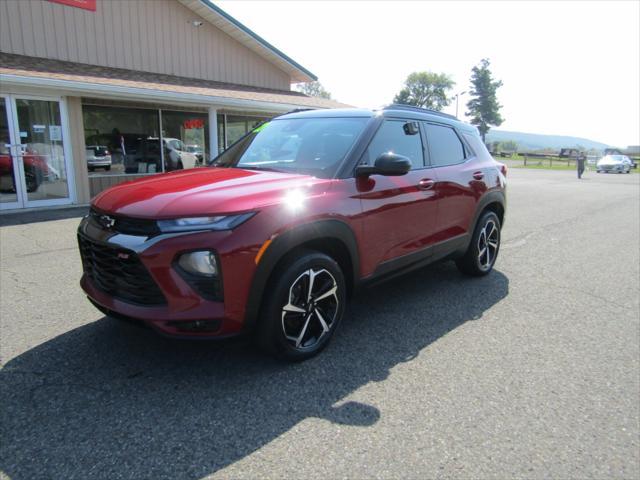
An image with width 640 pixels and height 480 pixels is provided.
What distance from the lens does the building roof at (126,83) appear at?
955 centimetres

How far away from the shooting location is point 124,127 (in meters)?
12.5

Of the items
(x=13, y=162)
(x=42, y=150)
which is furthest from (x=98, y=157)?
(x=13, y=162)

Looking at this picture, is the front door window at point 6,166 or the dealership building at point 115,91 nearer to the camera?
the front door window at point 6,166

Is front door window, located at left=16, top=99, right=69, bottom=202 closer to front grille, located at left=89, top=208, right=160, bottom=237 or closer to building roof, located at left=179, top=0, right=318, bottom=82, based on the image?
building roof, located at left=179, top=0, right=318, bottom=82

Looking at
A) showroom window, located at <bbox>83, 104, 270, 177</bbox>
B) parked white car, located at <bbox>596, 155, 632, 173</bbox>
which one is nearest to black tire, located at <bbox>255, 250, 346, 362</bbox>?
showroom window, located at <bbox>83, 104, 270, 177</bbox>

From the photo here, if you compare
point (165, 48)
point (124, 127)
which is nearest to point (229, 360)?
point (124, 127)

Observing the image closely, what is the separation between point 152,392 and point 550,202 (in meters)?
13.4

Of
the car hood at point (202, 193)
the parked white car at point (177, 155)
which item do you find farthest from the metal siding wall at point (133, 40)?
the car hood at point (202, 193)

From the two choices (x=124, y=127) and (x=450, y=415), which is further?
(x=124, y=127)

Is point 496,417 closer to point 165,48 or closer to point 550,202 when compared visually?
point 550,202

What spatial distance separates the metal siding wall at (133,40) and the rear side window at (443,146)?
38.8 feet

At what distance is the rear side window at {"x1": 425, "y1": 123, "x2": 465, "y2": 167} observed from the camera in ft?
14.1

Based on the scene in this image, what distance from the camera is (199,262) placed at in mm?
2549

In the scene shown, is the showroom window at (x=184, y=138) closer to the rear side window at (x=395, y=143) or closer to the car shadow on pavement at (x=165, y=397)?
the car shadow on pavement at (x=165, y=397)
